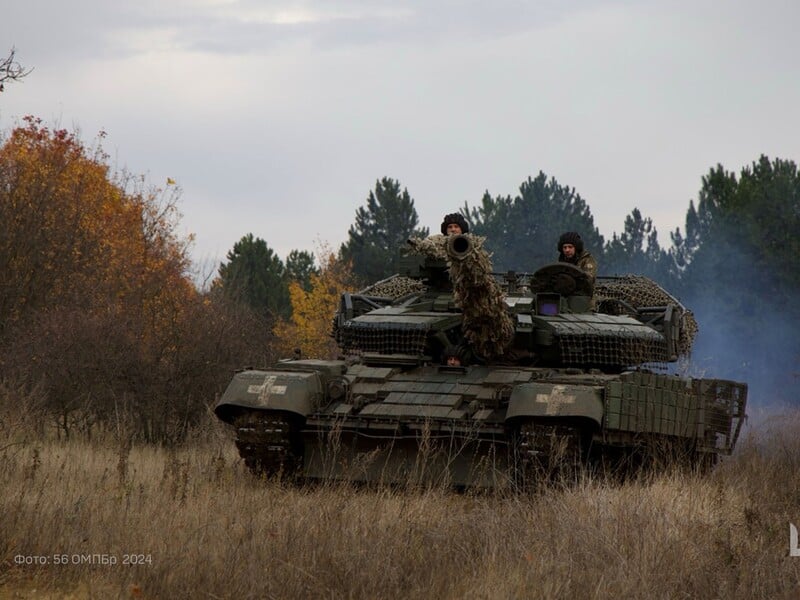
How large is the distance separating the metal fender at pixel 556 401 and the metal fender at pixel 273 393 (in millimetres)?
1907

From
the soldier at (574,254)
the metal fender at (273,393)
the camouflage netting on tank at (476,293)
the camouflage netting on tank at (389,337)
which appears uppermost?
the soldier at (574,254)

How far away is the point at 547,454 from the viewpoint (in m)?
11.5

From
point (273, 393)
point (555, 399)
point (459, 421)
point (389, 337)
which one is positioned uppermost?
point (389, 337)

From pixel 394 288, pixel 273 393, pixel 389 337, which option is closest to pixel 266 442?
pixel 273 393

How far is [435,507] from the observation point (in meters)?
10.6

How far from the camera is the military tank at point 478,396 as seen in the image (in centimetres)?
1155

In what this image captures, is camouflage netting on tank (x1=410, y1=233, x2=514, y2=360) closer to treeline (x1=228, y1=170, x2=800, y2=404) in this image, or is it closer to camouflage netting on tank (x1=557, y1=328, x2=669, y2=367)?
camouflage netting on tank (x1=557, y1=328, x2=669, y2=367)

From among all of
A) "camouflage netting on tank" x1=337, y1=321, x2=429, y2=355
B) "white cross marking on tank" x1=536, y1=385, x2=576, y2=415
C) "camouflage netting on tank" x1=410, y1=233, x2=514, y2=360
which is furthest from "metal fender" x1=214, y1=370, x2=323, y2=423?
"white cross marking on tank" x1=536, y1=385, x2=576, y2=415

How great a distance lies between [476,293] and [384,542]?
3.46m

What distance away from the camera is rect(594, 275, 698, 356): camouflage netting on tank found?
50.2 feet

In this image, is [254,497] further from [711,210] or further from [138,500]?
[711,210]

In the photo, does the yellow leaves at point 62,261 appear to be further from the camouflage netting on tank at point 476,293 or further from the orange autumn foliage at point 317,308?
the orange autumn foliage at point 317,308

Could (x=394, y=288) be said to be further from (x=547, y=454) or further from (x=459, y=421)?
(x=547, y=454)

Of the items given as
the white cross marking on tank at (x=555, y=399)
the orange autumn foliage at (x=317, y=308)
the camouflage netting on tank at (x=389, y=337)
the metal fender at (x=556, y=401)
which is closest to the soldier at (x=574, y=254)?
the camouflage netting on tank at (x=389, y=337)
